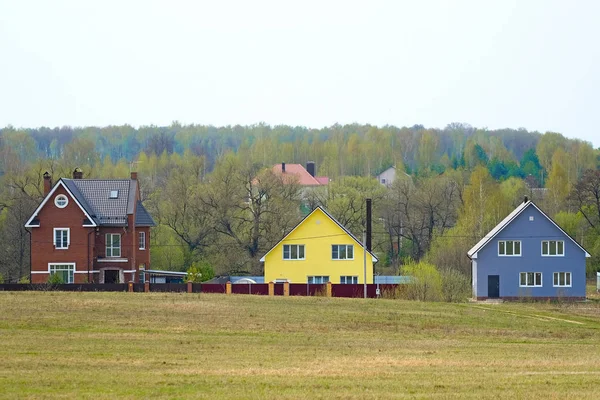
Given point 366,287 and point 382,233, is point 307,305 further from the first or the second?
point 382,233

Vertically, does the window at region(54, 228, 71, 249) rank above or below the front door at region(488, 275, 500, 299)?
above

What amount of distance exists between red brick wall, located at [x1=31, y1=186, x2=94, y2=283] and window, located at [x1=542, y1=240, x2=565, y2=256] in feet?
99.7

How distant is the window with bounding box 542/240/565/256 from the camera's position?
7044cm

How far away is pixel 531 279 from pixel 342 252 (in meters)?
13.2

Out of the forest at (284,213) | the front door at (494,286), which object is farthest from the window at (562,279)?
the forest at (284,213)

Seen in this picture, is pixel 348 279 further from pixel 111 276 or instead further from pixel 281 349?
pixel 281 349

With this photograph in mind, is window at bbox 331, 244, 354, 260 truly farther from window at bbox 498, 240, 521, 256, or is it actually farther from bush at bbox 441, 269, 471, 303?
window at bbox 498, 240, 521, 256

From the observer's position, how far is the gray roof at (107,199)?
64.2 m

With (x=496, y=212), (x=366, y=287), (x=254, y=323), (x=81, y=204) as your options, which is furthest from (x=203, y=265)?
(x=254, y=323)

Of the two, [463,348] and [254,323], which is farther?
[254,323]

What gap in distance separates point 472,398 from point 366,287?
1507 inches

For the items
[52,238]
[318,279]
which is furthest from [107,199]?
[318,279]

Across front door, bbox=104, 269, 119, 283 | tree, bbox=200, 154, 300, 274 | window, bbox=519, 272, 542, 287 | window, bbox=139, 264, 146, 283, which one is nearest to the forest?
tree, bbox=200, 154, 300, 274

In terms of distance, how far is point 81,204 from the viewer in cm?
6334
